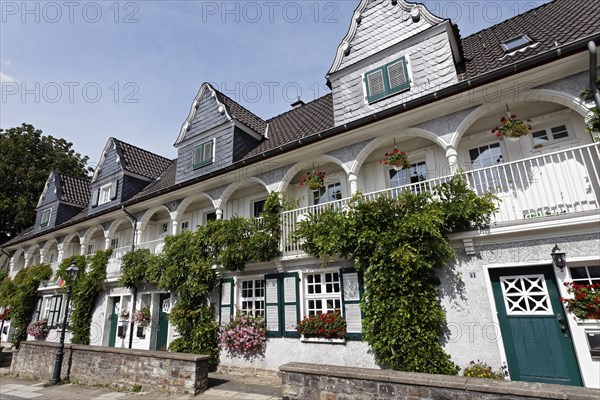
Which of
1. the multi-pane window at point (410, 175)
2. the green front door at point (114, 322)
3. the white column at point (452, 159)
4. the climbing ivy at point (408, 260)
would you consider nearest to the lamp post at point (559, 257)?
the climbing ivy at point (408, 260)

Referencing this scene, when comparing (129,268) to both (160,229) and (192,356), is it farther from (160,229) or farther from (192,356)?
(192,356)

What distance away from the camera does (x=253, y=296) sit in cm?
997

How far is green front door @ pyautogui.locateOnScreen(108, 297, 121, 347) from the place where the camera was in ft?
46.1

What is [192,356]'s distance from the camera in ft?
24.3

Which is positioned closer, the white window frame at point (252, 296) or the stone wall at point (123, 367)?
the stone wall at point (123, 367)

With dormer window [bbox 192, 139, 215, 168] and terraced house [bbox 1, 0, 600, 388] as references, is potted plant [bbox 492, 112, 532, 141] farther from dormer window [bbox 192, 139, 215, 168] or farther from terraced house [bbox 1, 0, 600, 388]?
dormer window [bbox 192, 139, 215, 168]

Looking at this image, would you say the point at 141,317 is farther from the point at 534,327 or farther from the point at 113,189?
the point at 534,327

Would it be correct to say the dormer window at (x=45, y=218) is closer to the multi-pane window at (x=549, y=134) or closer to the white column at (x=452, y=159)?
the white column at (x=452, y=159)

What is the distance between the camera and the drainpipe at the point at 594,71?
5852 millimetres

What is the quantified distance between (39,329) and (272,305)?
1489 cm

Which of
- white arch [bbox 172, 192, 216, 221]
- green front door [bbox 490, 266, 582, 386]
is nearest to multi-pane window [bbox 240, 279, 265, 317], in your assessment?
white arch [bbox 172, 192, 216, 221]

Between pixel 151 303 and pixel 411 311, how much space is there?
10.3 m

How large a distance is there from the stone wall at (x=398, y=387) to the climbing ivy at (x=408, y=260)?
5.38 feet

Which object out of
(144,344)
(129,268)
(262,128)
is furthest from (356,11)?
(144,344)
